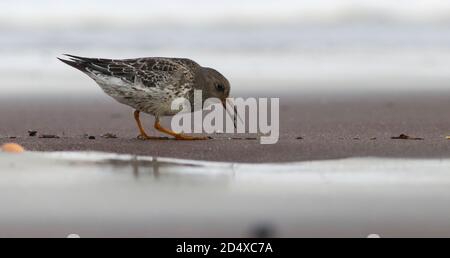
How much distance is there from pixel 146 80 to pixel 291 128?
197cm

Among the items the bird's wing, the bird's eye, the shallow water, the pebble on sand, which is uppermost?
the bird's wing

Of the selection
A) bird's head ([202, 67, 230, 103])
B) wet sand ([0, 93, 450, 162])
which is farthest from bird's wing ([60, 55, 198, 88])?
wet sand ([0, 93, 450, 162])

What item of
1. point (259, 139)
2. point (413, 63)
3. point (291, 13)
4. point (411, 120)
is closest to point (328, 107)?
point (411, 120)

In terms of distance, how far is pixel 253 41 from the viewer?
57.9ft

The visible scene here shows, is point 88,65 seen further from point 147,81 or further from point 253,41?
point 253,41

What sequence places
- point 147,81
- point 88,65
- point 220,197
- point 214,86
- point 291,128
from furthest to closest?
point 291,128, point 214,86, point 88,65, point 147,81, point 220,197

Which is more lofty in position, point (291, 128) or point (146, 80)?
point (146, 80)

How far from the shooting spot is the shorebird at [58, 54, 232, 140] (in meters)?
7.45

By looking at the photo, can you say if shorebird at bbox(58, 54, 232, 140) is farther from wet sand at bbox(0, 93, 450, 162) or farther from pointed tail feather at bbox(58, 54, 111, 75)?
wet sand at bbox(0, 93, 450, 162)

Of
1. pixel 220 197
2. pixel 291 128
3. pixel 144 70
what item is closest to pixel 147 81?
pixel 144 70

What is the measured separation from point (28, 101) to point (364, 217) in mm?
8817

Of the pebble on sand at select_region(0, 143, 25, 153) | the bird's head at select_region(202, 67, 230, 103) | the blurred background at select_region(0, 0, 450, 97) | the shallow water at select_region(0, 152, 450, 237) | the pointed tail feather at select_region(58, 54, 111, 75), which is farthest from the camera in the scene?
the blurred background at select_region(0, 0, 450, 97)

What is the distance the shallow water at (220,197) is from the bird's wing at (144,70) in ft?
5.25

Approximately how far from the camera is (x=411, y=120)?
30.4 feet
